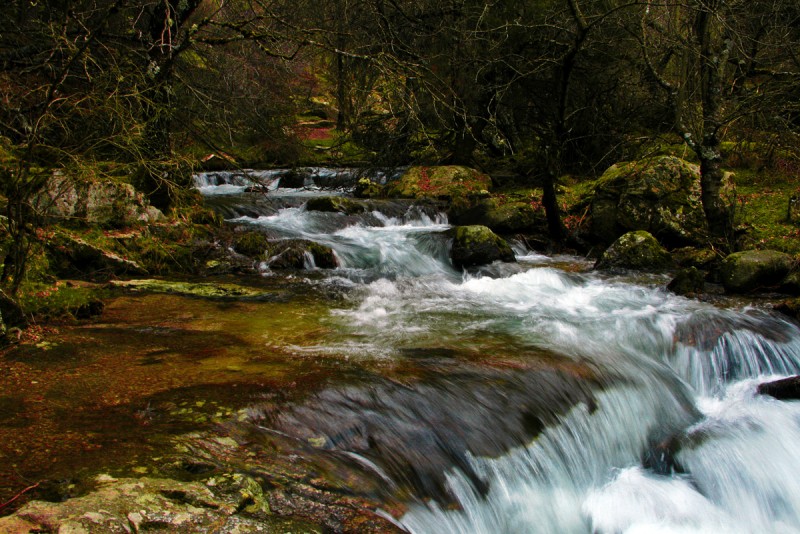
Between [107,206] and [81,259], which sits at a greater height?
[107,206]

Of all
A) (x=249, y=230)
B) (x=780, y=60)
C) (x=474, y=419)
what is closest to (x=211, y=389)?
(x=474, y=419)

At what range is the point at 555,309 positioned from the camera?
23.2ft

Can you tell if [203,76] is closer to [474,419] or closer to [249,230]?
[249,230]

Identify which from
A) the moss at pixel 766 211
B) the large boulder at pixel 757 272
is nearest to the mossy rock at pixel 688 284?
the large boulder at pixel 757 272

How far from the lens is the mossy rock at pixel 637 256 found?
9094 mm

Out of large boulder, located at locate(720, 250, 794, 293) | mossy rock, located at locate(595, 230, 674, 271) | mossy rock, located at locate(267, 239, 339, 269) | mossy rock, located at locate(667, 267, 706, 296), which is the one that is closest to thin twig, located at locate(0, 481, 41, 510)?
mossy rock, located at locate(267, 239, 339, 269)

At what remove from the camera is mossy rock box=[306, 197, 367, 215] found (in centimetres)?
1276

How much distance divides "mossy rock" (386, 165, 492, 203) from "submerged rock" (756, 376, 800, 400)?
9563 millimetres

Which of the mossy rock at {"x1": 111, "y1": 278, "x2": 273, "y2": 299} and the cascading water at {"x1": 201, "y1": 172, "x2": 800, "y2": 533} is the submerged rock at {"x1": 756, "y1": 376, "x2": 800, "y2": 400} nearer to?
the cascading water at {"x1": 201, "y1": 172, "x2": 800, "y2": 533}

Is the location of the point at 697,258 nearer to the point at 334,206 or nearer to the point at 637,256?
the point at 637,256

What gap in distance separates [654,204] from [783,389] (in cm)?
558

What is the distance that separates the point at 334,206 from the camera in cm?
1278

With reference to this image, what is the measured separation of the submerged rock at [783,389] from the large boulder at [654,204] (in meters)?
4.86

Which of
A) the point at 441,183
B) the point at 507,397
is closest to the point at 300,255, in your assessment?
the point at 507,397
